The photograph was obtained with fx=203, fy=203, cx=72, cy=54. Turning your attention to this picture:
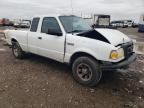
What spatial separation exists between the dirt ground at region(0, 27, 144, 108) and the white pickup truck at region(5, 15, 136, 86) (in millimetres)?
458

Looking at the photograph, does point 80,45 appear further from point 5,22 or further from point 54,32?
point 5,22

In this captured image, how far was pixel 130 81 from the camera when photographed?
20.1 feet

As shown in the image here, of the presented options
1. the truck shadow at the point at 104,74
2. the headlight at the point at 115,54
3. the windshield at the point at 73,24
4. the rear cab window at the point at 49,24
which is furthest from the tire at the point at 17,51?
the headlight at the point at 115,54

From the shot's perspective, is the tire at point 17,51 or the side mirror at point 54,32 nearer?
the side mirror at point 54,32

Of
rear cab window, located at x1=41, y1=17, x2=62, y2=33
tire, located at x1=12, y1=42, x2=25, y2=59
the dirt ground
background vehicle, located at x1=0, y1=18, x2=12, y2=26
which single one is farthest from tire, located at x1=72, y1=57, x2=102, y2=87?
background vehicle, located at x1=0, y1=18, x2=12, y2=26

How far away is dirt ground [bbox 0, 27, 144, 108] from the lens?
458 cm

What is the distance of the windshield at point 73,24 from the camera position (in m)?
6.17

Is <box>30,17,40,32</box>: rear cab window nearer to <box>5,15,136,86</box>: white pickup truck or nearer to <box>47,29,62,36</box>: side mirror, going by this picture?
<box>5,15,136,86</box>: white pickup truck

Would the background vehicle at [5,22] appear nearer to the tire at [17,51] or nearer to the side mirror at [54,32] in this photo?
the tire at [17,51]

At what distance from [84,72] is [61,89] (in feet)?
2.57

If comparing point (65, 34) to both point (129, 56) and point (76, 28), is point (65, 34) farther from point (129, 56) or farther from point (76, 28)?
point (129, 56)

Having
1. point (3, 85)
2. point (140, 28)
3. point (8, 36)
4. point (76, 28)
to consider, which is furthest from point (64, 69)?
point (140, 28)

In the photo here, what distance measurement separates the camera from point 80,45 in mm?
5500

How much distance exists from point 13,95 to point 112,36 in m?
2.97
